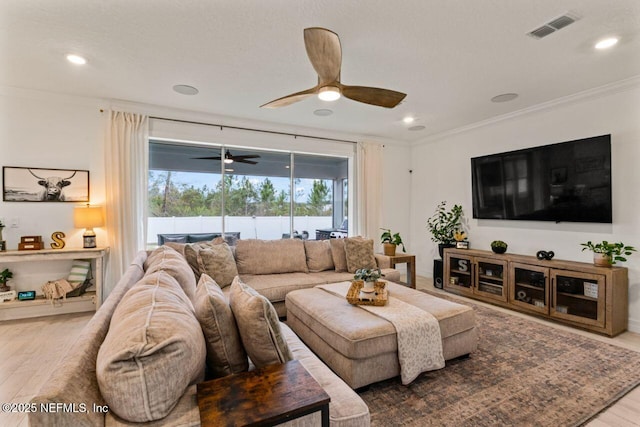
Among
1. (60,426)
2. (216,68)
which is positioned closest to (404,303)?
(60,426)

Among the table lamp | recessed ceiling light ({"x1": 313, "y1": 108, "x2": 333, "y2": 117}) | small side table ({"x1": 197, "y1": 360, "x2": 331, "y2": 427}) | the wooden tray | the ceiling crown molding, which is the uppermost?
recessed ceiling light ({"x1": 313, "y1": 108, "x2": 333, "y2": 117})

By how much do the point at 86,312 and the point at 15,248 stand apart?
1080 mm

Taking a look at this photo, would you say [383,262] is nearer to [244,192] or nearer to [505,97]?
[244,192]

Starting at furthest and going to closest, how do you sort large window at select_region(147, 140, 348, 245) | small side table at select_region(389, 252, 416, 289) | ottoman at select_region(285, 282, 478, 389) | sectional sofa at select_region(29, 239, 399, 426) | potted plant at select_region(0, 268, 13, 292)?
small side table at select_region(389, 252, 416, 289), large window at select_region(147, 140, 348, 245), potted plant at select_region(0, 268, 13, 292), ottoman at select_region(285, 282, 478, 389), sectional sofa at select_region(29, 239, 399, 426)

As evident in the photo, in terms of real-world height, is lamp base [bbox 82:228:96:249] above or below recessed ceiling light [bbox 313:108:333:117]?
below

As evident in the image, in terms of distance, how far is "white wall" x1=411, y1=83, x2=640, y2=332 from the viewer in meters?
3.22

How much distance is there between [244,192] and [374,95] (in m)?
2.98

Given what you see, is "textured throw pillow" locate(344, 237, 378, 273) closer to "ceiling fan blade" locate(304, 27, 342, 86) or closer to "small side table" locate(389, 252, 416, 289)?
"small side table" locate(389, 252, 416, 289)

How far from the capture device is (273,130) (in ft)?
16.1

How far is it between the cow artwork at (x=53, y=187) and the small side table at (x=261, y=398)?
3.91 metres

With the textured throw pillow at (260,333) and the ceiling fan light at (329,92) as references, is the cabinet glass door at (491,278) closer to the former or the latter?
the ceiling fan light at (329,92)

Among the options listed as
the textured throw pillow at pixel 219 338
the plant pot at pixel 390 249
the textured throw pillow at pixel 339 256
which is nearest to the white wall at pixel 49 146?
the textured throw pillow at pixel 339 256

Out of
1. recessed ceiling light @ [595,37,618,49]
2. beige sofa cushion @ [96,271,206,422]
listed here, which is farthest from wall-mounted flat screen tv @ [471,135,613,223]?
beige sofa cushion @ [96,271,206,422]

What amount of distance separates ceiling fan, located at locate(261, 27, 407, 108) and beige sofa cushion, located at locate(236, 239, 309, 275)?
1.90 meters
